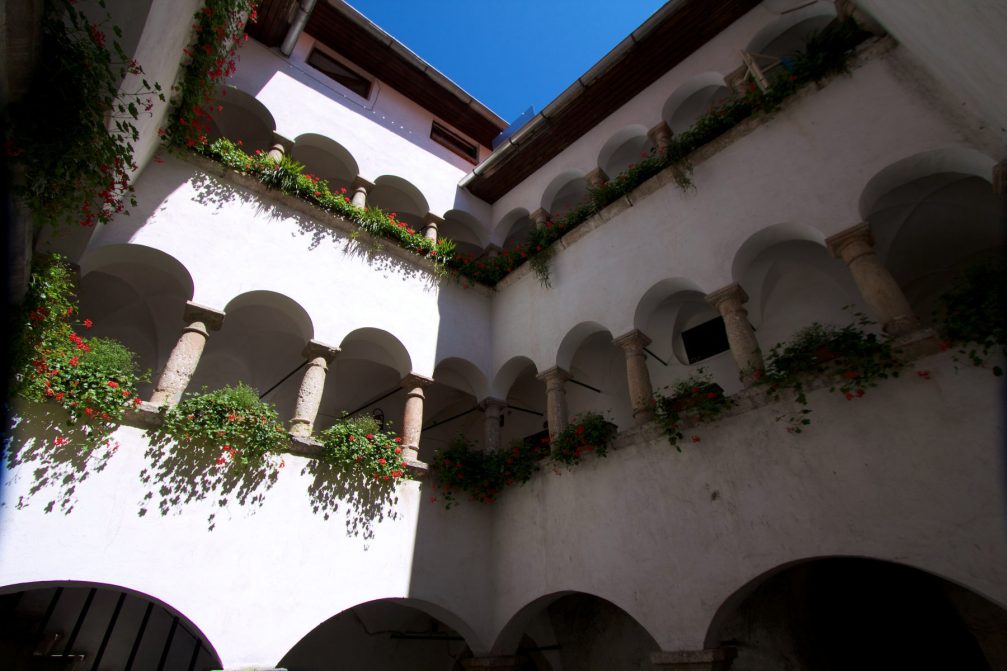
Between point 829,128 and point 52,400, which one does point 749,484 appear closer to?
point 829,128

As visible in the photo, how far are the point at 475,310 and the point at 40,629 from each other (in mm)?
7118

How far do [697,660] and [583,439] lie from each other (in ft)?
8.53

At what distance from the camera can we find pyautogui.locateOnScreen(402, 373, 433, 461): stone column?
25.0 feet

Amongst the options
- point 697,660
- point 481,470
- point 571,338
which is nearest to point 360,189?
point 571,338

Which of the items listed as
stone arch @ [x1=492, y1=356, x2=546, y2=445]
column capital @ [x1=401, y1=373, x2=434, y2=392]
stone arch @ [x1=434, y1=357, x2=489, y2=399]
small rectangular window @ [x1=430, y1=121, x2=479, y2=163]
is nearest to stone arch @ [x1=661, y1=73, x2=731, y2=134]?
small rectangular window @ [x1=430, y1=121, x2=479, y2=163]

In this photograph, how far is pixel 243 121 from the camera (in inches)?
410

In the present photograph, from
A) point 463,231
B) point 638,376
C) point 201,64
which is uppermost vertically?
point 463,231

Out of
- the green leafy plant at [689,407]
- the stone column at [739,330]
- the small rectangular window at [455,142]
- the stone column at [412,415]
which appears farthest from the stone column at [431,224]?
the green leafy plant at [689,407]

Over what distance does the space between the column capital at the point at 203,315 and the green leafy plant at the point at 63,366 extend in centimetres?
118

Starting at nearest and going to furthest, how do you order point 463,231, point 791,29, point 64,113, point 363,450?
point 64,113, point 363,450, point 791,29, point 463,231

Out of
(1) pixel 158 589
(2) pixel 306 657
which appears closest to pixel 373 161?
(1) pixel 158 589

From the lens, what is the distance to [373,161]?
1062 cm

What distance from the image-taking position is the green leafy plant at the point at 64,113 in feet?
11.6

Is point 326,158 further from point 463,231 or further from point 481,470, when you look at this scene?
point 481,470
